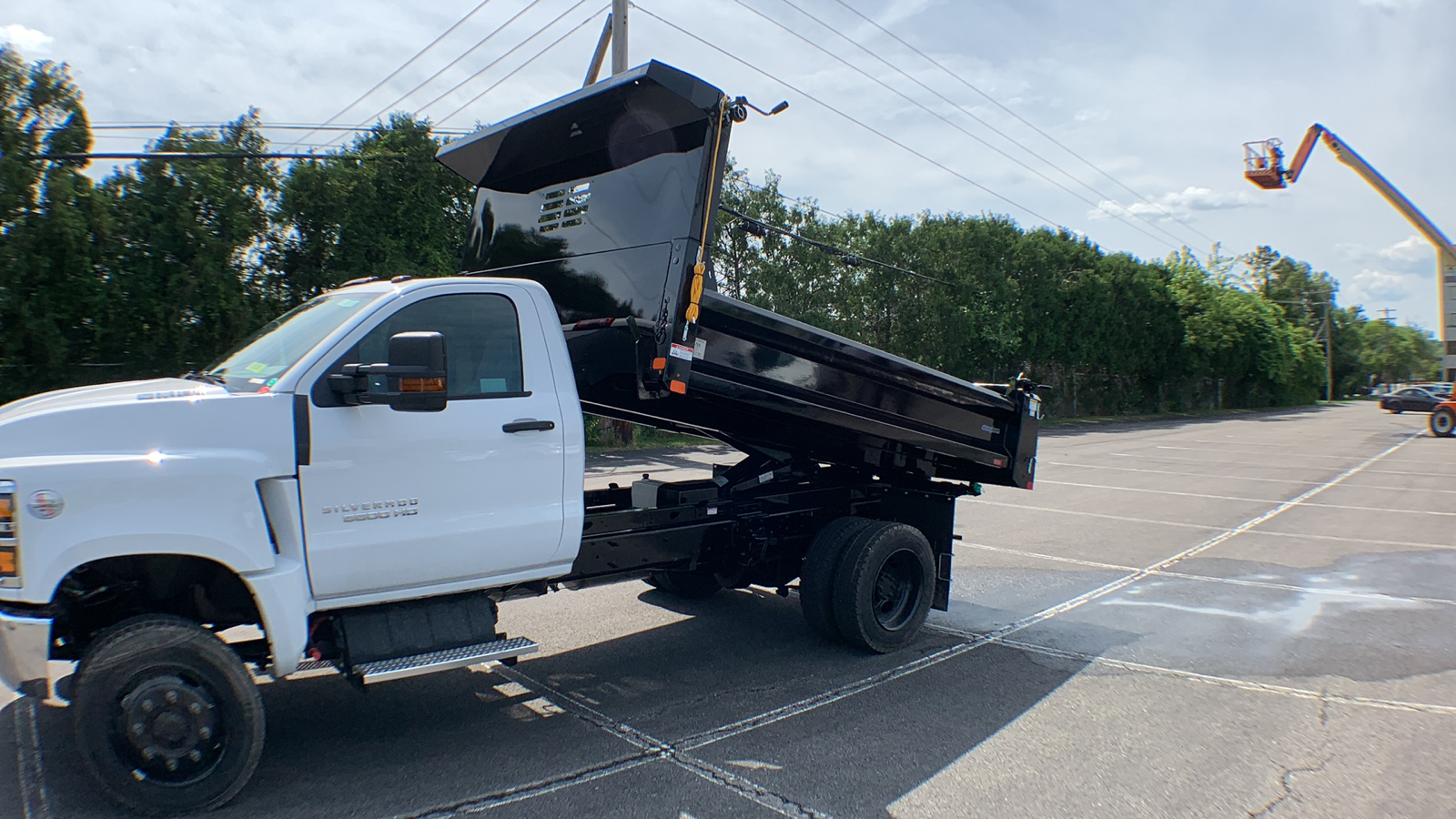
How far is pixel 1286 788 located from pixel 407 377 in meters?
4.24

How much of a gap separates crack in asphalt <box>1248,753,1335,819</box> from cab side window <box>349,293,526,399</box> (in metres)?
3.75

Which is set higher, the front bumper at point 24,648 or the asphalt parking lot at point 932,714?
the front bumper at point 24,648

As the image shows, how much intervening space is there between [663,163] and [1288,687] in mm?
4761

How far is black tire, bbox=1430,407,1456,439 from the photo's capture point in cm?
3114

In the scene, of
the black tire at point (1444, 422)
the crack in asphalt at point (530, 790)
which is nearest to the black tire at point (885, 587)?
the crack in asphalt at point (530, 790)

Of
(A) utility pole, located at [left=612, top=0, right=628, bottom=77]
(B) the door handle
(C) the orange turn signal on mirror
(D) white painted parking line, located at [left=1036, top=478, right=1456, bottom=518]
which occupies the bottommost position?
(D) white painted parking line, located at [left=1036, top=478, right=1456, bottom=518]

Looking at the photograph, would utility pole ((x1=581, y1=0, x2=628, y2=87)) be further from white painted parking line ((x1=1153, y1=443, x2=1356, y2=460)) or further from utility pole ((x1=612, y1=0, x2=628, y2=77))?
white painted parking line ((x1=1153, y1=443, x2=1356, y2=460))

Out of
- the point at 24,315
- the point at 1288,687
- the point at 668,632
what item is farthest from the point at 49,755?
the point at 24,315

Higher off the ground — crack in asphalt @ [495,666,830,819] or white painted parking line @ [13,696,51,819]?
crack in asphalt @ [495,666,830,819]

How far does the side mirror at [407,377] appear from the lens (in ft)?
13.0

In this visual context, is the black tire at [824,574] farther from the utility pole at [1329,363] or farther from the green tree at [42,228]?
the utility pole at [1329,363]

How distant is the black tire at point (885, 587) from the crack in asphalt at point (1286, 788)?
2350 mm

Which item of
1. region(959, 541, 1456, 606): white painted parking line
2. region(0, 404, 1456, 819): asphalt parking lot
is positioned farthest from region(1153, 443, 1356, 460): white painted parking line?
region(959, 541, 1456, 606): white painted parking line

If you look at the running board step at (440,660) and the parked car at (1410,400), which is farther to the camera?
the parked car at (1410,400)
